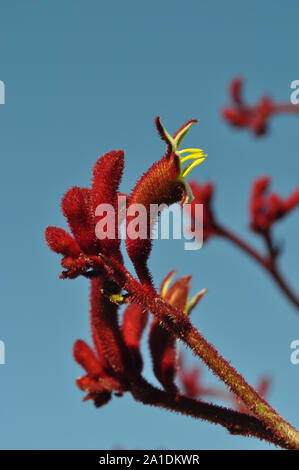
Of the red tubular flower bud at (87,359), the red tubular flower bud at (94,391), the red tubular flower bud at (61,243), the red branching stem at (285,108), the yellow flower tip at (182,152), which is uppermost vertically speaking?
the red branching stem at (285,108)

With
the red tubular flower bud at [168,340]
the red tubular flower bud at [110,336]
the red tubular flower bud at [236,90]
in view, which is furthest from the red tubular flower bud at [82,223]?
the red tubular flower bud at [236,90]

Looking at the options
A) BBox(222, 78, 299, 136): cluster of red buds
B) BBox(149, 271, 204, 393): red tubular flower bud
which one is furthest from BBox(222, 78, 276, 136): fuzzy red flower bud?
BBox(149, 271, 204, 393): red tubular flower bud

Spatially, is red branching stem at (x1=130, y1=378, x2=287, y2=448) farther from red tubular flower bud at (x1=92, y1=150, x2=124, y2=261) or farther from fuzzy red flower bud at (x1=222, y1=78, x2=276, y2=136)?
fuzzy red flower bud at (x1=222, y1=78, x2=276, y2=136)

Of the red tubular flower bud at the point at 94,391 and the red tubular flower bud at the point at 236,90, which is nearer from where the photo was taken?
the red tubular flower bud at the point at 94,391

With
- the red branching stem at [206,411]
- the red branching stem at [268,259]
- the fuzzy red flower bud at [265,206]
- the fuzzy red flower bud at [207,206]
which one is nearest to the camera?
the red branching stem at [206,411]

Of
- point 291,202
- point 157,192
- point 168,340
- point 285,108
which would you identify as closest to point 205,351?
point 157,192

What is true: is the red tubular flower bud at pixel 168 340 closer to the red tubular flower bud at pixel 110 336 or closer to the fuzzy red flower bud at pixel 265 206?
the red tubular flower bud at pixel 110 336
